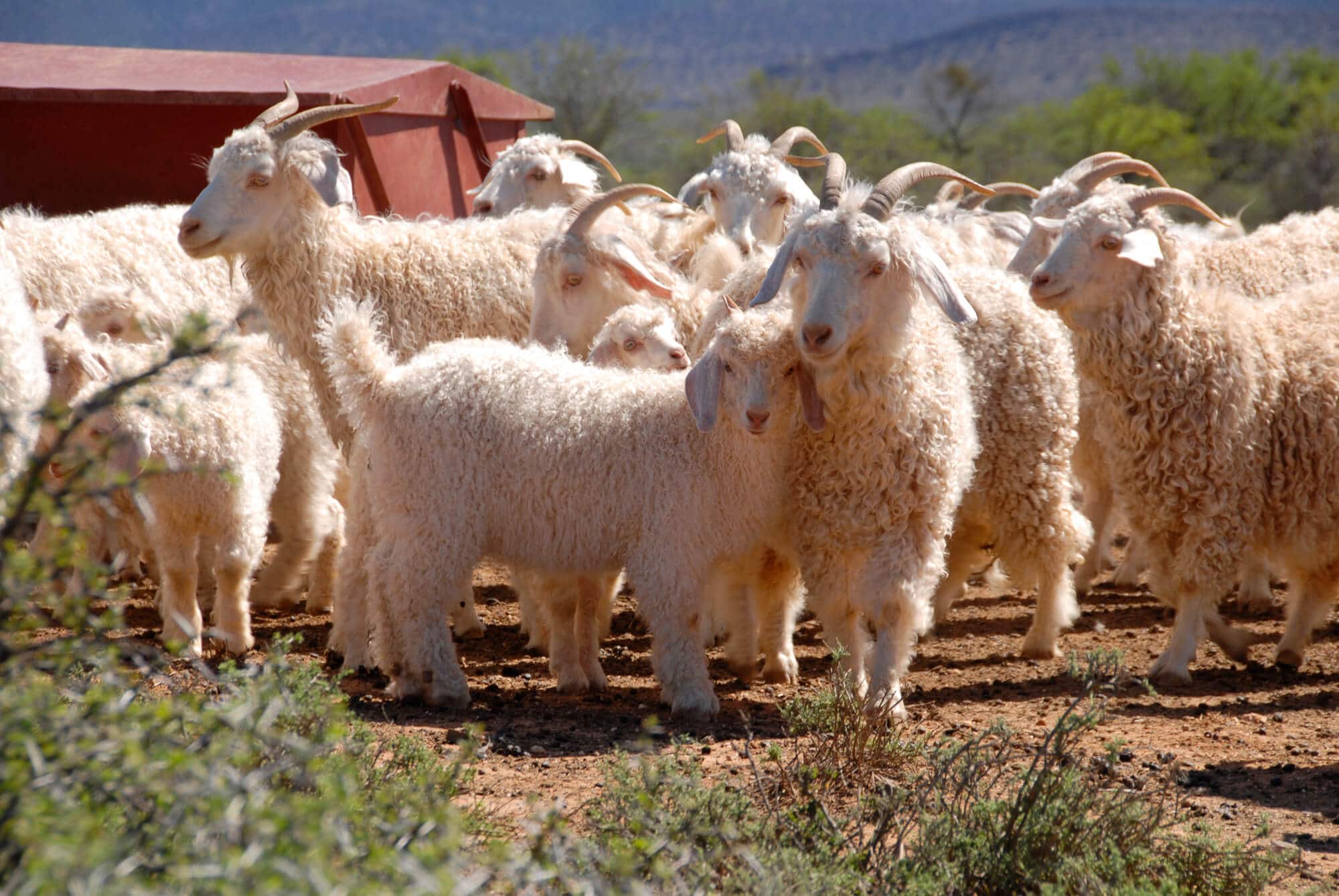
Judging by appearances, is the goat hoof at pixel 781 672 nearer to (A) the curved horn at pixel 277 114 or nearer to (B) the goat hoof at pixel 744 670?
(B) the goat hoof at pixel 744 670

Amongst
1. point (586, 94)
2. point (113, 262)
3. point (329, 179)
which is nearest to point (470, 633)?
point (329, 179)

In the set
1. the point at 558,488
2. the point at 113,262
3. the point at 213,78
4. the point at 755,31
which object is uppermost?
the point at 755,31

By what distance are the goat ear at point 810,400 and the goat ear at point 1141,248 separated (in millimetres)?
1536

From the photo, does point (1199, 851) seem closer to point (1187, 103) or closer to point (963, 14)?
point (1187, 103)

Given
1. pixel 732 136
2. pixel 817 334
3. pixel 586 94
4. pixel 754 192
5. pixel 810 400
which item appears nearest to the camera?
pixel 817 334

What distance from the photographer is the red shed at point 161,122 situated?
9578mm

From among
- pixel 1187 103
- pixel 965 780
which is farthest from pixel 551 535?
pixel 1187 103

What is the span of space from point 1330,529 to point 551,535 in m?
3.17

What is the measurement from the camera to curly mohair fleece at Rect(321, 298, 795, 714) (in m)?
5.03

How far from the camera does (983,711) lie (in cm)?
541

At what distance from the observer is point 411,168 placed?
10.6 meters

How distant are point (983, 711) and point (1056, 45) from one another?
85904 mm

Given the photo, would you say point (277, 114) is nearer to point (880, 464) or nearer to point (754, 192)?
point (754, 192)

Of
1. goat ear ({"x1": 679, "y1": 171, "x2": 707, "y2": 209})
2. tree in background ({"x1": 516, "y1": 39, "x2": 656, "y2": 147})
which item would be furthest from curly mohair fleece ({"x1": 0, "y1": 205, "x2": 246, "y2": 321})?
tree in background ({"x1": 516, "y1": 39, "x2": 656, "y2": 147})
